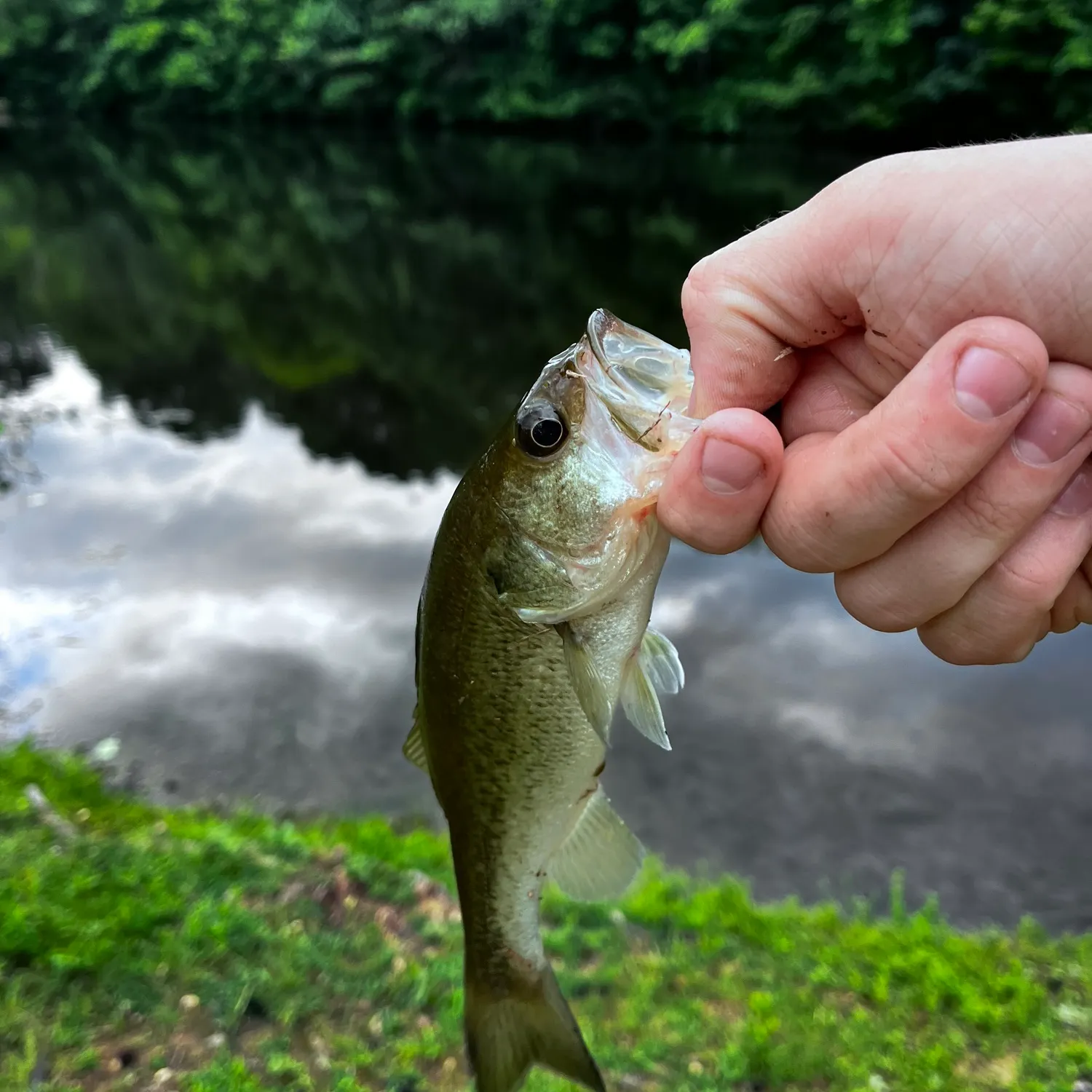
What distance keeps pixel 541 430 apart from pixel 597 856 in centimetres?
116

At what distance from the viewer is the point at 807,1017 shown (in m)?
3.70

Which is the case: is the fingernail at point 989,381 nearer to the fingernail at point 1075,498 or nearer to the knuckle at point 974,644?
the fingernail at point 1075,498

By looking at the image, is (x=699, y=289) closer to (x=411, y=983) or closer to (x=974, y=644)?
(x=974, y=644)

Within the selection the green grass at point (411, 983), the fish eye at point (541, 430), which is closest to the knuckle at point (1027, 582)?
the fish eye at point (541, 430)

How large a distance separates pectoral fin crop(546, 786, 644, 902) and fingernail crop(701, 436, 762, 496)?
3.10 feet

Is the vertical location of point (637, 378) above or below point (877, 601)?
above

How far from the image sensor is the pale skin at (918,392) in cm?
159

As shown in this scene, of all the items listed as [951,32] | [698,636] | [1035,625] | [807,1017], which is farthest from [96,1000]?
[951,32]

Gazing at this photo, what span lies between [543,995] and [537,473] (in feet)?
4.63

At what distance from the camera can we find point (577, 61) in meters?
40.4

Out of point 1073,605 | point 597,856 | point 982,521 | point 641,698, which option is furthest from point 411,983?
point 982,521

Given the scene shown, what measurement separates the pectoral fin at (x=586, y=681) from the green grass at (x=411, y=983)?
212 centimetres

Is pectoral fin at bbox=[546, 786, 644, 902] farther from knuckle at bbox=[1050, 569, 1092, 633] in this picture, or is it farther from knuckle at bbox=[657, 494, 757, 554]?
knuckle at bbox=[1050, 569, 1092, 633]

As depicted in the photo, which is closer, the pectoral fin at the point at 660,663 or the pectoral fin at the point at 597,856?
the pectoral fin at the point at 660,663
